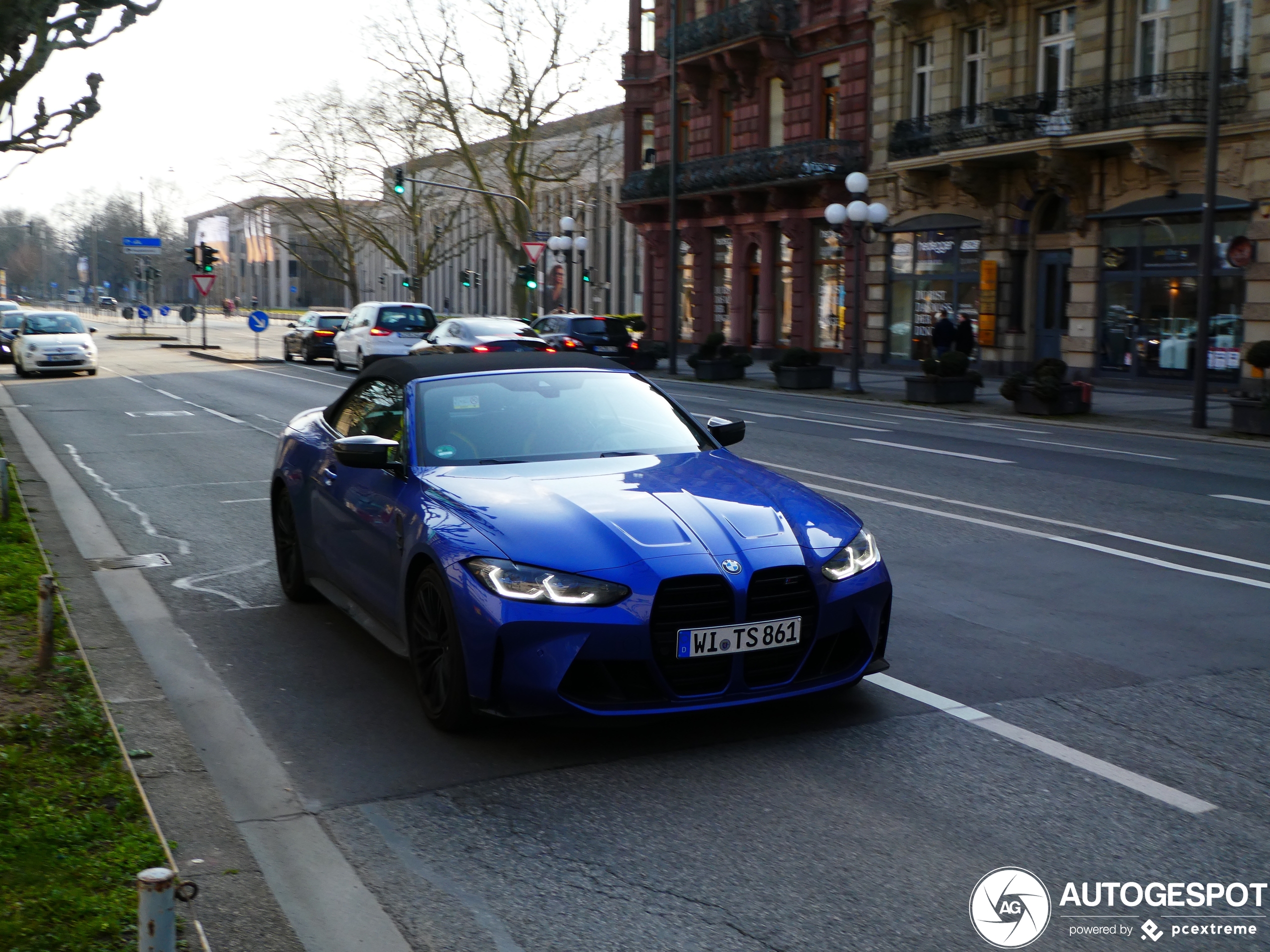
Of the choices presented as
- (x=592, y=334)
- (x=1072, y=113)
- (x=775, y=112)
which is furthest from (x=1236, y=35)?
(x=775, y=112)

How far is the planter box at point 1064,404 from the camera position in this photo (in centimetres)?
2234

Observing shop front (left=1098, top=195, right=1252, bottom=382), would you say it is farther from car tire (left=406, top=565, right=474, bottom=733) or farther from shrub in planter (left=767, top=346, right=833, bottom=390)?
car tire (left=406, top=565, right=474, bottom=733)

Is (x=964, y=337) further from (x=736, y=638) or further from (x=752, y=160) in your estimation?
(x=736, y=638)

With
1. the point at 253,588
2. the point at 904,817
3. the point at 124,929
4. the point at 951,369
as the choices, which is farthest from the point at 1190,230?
the point at 124,929

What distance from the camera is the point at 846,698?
5.67m

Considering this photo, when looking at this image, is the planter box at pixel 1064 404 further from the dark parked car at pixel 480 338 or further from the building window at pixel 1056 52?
the dark parked car at pixel 480 338

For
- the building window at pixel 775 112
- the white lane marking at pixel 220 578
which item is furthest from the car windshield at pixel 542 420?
the building window at pixel 775 112

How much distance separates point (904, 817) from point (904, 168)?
103 ft

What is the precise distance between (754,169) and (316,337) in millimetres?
14199

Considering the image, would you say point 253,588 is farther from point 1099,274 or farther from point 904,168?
point 904,168

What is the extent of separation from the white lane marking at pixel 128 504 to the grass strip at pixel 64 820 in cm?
357

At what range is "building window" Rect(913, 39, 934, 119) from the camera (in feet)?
115

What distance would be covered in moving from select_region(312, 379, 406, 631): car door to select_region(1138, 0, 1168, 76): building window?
24.2 meters

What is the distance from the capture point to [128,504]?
11.7 m
